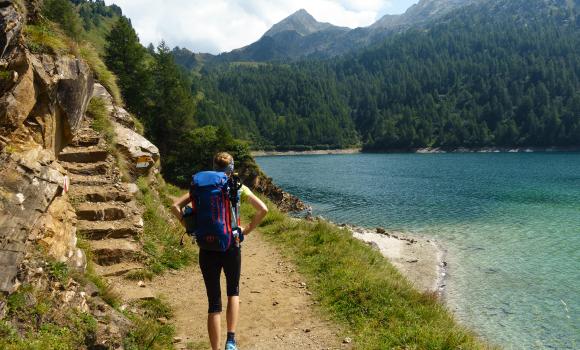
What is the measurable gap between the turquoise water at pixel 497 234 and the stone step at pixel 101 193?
13.8m

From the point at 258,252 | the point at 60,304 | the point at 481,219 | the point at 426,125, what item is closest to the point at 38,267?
the point at 60,304

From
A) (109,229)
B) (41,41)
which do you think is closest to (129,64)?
(109,229)

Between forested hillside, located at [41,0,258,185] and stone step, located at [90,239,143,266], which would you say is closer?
stone step, located at [90,239,143,266]

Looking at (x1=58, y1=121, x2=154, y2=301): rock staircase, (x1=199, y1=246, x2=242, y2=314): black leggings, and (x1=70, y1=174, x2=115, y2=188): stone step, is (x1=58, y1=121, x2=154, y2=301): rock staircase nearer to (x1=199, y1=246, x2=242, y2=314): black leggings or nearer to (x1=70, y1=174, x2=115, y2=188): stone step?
(x1=70, y1=174, x2=115, y2=188): stone step

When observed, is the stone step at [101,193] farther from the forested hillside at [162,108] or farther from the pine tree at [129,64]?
the pine tree at [129,64]

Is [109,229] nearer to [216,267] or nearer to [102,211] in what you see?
[102,211]

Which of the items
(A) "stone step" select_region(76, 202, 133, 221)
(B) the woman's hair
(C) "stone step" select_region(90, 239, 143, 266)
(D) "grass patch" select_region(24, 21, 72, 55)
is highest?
(D) "grass patch" select_region(24, 21, 72, 55)

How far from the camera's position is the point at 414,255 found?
27.4m

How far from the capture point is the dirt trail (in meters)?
8.48

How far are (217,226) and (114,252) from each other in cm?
602

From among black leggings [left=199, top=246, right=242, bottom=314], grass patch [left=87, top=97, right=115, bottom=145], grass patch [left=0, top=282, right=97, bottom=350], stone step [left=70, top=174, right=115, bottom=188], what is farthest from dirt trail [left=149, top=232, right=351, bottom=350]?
grass patch [left=87, top=97, right=115, bottom=145]

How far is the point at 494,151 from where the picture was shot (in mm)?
164875

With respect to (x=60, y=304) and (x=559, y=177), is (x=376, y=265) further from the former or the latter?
(x=559, y=177)

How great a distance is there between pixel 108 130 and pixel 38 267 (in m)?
9.99
